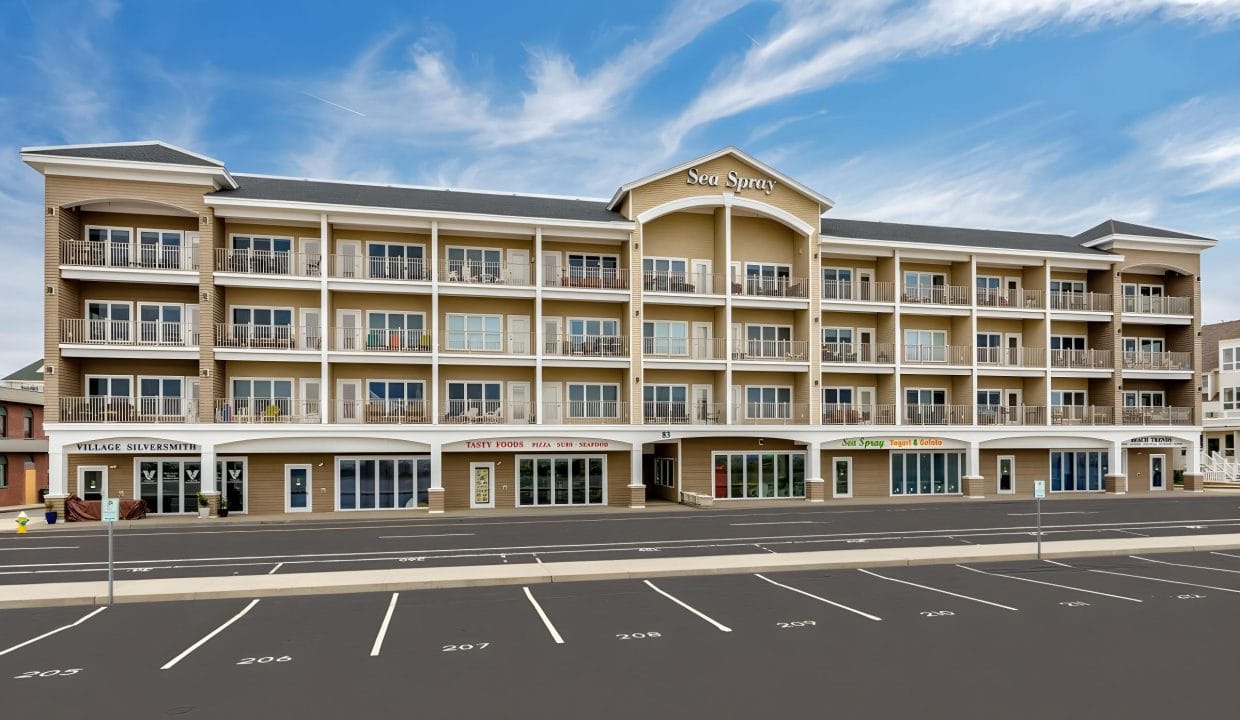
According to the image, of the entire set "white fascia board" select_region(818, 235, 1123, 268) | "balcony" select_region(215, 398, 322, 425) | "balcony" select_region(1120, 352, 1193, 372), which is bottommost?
"balcony" select_region(215, 398, 322, 425)

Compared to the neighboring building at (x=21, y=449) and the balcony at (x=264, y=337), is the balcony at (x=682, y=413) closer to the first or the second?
the balcony at (x=264, y=337)

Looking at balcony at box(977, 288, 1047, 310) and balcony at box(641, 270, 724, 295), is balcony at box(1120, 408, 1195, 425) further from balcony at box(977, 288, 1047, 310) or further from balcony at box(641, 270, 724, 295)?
balcony at box(641, 270, 724, 295)

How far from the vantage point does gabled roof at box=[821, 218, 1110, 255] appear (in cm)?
4259

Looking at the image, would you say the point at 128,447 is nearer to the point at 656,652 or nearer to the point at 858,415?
the point at 656,652

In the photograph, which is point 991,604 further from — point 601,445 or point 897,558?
point 601,445

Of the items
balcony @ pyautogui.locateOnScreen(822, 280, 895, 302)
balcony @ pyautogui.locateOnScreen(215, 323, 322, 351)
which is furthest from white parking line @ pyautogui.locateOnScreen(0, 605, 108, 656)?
balcony @ pyautogui.locateOnScreen(822, 280, 895, 302)

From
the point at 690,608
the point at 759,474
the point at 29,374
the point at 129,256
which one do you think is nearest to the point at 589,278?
the point at 759,474

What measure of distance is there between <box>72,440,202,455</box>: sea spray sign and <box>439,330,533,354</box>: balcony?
11.4 m

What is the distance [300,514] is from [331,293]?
982cm

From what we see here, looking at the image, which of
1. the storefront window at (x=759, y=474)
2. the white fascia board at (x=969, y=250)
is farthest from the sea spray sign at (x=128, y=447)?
the white fascia board at (x=969, y=250)

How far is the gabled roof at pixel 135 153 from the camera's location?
1225 inches

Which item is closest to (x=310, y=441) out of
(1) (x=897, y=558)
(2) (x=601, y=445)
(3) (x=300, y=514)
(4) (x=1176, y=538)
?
(3) (x=300, y=514)

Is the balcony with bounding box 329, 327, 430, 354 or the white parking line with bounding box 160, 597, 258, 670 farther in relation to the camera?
the balcony with bounding box 329, 327, 430, 354

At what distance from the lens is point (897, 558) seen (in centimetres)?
1958
